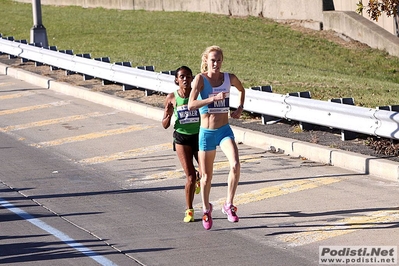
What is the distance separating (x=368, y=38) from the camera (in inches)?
1083

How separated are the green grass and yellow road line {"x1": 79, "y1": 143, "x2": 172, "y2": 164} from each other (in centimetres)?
393

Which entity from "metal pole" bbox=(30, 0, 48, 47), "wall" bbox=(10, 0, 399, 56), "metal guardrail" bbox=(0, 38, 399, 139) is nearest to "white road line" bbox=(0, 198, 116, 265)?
"metal guardrail" bbox=(0, 38, 399, 139)

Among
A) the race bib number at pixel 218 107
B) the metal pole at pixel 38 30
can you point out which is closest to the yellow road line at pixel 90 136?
the race bib number at pixel 218 107

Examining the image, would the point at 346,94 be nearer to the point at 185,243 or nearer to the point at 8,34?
the point at 185,243

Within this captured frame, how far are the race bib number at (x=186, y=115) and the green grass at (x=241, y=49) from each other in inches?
259

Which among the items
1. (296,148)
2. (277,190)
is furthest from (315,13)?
(277,190)

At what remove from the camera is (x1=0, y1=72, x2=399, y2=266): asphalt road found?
8.37 metres

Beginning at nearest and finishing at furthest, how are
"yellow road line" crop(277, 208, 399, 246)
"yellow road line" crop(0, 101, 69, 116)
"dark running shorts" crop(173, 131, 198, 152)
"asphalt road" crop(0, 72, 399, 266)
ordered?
"asphalt road" crop(0, 72, 399, 266), "yellow road line" crop(277, 208, 399, 246), "dark running shorts" crop(173, 131, 198, 152), "yellow road line" crop(0, 101, 69, 116)

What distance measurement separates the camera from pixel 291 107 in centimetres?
1374

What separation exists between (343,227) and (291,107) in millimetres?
4973

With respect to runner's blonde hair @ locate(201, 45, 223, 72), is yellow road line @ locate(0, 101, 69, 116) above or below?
below

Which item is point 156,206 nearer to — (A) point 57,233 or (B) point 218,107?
(A) point 57,233

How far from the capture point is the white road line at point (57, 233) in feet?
27.0

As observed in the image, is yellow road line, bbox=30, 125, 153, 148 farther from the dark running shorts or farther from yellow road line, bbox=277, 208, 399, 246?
yellow road line, bbox=277, 208, 399, 246
